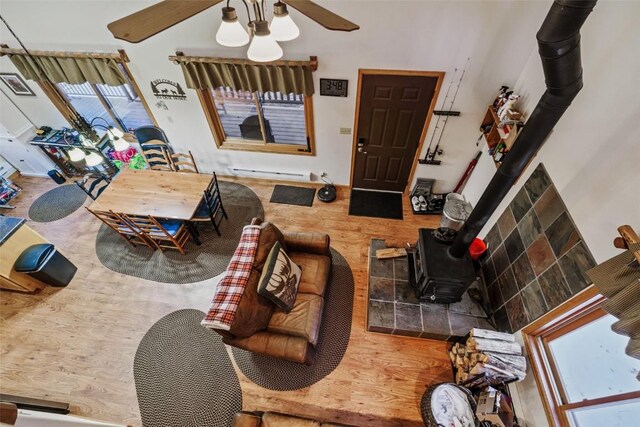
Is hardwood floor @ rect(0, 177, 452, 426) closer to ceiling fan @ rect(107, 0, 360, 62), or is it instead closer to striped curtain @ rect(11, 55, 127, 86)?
striped curtain @ rect(11, 55, 127, 86)

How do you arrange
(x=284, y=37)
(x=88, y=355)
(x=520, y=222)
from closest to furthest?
→ (x=284, y=37) < (x=520, y=222) < (x=88, y=355)

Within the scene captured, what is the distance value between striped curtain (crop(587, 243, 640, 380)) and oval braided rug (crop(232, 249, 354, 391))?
2406 mm

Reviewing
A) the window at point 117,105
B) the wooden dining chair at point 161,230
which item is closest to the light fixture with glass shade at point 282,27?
the wooden dining chair at point 161,230

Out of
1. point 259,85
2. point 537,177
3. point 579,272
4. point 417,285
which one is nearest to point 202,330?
point 417,285

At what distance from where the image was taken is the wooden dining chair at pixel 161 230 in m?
3.70

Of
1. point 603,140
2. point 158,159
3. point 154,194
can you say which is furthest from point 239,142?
point 603,140

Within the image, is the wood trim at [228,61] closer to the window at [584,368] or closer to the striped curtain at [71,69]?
the striped curtain at [71,69]

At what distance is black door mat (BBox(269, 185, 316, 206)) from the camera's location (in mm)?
4859

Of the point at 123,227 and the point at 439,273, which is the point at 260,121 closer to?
the point at 123,227

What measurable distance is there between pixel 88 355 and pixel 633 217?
206 inches

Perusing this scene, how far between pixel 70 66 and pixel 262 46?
4111 millimetres

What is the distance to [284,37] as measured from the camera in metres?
1.68

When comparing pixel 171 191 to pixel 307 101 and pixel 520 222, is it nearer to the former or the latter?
pixel 307 101

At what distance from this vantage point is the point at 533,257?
8.54 ft
